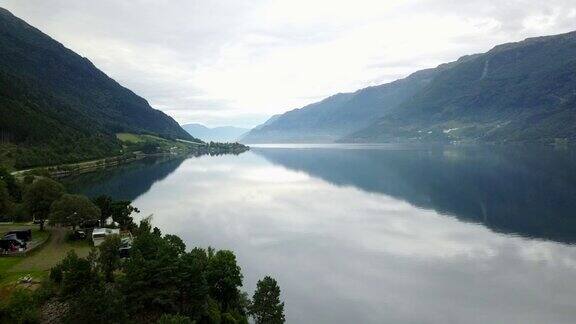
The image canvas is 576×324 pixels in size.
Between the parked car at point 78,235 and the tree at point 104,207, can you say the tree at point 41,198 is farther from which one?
the parked car at point 78,235

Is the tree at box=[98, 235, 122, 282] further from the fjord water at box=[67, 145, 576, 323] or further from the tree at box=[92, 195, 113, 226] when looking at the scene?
the tree at box=[92, 195, 113, 226]

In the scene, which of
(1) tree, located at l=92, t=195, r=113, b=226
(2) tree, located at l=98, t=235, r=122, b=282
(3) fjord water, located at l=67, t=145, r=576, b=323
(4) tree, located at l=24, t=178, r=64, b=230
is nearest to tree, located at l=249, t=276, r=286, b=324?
(3) fjord water, located at l=67, t=145, r=576, b=323

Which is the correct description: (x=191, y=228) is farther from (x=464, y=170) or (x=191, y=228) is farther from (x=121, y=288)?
(x=464, y=170)

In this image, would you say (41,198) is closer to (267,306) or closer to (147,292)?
(147,292)

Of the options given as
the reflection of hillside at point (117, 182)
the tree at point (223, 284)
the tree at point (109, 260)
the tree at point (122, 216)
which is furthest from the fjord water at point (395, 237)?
the tree at point (109, 260)

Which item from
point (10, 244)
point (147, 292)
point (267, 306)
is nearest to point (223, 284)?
point (267, 306)

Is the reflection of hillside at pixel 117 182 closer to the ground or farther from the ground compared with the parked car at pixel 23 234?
closer to the ground

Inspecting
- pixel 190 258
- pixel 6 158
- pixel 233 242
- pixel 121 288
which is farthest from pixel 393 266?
pixel 6 158
